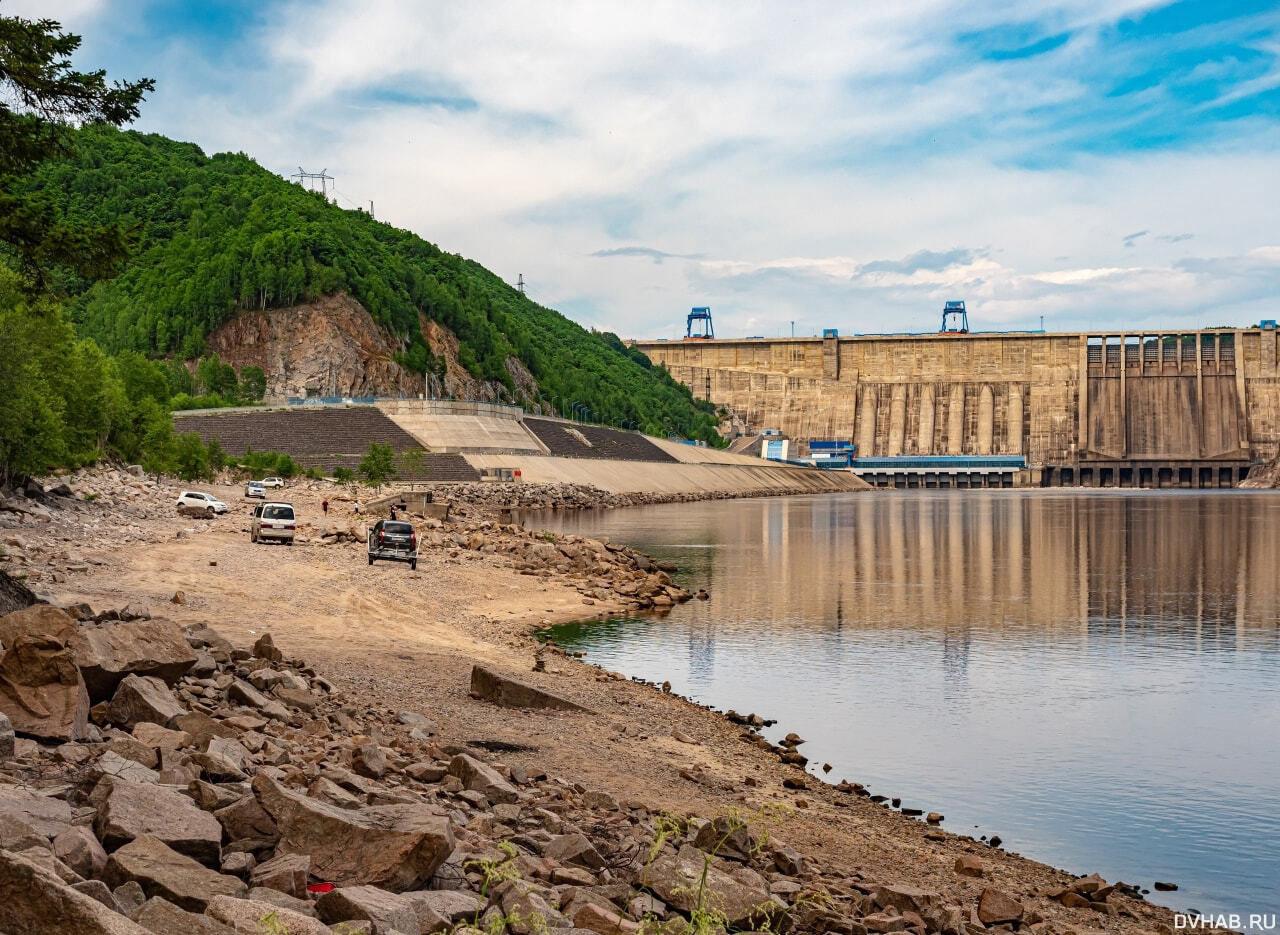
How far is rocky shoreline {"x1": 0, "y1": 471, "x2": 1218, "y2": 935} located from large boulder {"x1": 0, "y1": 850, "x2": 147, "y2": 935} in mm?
16

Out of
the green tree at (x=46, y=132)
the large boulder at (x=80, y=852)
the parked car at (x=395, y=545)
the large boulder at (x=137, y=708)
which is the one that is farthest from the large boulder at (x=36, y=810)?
the parked car at (x=395, y=545)

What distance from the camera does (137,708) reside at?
13.4 metres

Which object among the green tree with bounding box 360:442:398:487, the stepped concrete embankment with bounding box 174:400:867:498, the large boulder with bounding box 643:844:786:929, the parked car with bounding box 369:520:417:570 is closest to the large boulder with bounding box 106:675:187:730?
the large boulder with bounding box 643:844:786:929

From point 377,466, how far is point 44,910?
104709 mm

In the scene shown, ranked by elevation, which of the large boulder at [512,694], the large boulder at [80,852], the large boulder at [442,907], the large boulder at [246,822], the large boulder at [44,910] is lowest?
the large boulder at [512,694]

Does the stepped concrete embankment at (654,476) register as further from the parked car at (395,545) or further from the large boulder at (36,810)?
the large boulder at (36,810)

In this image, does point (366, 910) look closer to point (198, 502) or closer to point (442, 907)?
point (442, 907)

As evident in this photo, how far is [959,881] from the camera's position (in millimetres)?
14703

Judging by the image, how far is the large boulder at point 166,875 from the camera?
26.9ft

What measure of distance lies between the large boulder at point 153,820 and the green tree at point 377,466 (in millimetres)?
97922

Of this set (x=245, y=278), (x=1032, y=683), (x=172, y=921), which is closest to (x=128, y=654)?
(x=172, y=921)

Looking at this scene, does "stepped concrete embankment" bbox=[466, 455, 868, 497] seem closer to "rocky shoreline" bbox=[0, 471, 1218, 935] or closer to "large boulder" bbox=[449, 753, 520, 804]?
"rocky shoreline" bbox=[0, 471, 1218, 935]

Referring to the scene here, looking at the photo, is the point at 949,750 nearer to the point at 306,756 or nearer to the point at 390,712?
the point at 390,712

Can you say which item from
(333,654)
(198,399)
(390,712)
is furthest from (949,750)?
(198,399)
